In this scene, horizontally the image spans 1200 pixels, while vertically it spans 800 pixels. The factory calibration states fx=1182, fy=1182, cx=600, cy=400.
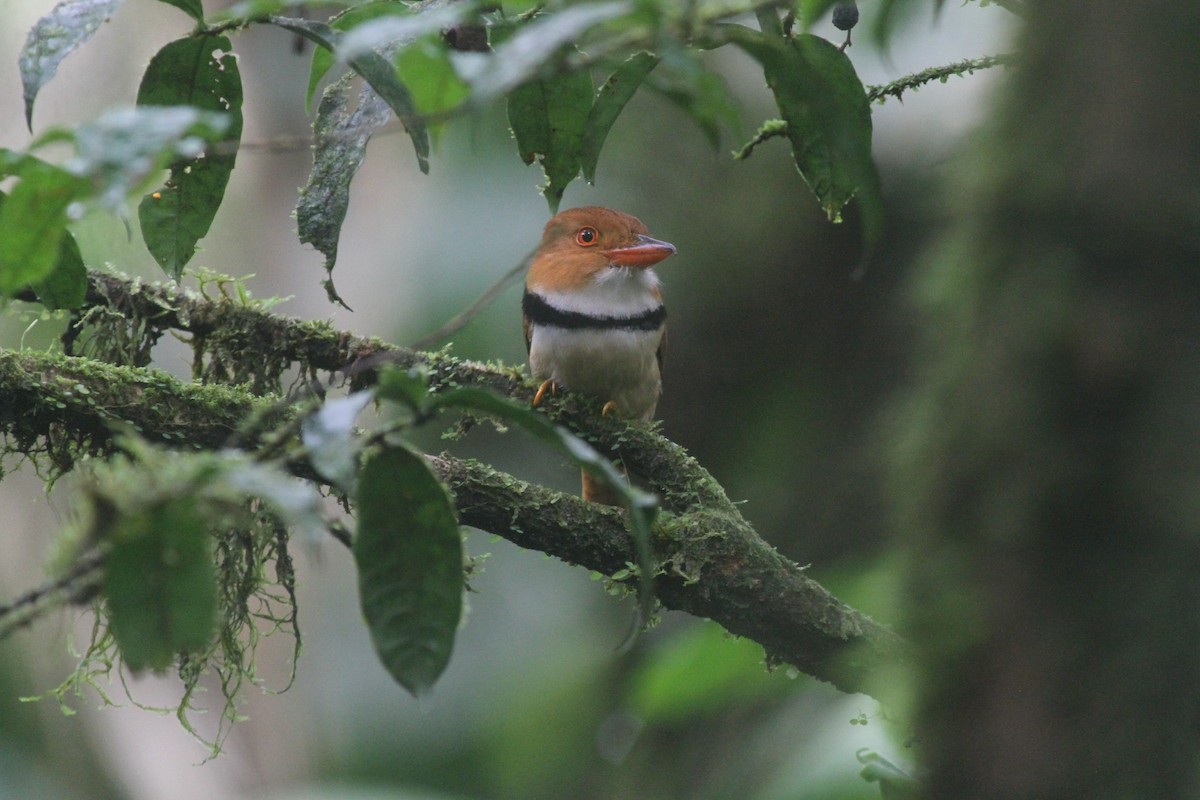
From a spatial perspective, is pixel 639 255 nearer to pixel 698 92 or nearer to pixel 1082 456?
pixel 698 92

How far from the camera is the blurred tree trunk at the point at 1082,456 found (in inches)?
41.4

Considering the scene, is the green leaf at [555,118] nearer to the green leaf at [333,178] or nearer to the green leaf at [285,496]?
the green leaf at [333,178]

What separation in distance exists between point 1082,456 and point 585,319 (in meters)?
2.38

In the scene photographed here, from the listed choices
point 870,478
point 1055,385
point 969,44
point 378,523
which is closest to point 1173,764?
point 1055,385

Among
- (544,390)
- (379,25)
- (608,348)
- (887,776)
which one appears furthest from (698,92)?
(608,348)

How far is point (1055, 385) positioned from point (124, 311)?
2.20 metres

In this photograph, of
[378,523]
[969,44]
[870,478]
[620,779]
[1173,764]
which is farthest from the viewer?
[620,779]

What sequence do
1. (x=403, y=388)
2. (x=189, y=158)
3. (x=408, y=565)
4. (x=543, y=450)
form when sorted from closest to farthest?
1. (x=403, y=388)
2. (x=408, y=565)
3. (x=189, y=158)
4. (x=543, y=450)

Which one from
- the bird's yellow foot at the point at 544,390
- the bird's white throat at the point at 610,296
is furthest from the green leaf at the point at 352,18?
the bird's white throat at the point at 610,296

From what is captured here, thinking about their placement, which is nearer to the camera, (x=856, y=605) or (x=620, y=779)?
(x=856, y=605)

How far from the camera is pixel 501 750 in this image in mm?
7062

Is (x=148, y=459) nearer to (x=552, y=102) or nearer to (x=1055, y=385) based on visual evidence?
(x=1055, y=385)

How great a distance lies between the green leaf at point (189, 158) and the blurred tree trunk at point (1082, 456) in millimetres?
1275

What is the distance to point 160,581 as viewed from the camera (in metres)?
1.12
